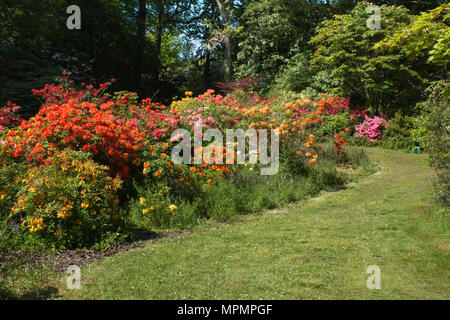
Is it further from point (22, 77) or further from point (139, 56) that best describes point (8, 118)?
point (139, 56)

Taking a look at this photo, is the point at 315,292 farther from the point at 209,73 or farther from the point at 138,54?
the point at 209,73

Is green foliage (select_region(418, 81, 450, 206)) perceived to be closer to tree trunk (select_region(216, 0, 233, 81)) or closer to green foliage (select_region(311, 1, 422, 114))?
green foliage (select_region(311, 1, 422, 114))

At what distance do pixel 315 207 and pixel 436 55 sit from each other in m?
3.13

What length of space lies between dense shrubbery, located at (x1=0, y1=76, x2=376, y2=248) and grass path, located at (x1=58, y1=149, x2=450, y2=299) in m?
0.62

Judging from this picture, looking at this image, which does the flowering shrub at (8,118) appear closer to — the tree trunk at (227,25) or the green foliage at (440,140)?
the green foliage at (440,140)

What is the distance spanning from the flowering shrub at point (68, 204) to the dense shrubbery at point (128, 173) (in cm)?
1

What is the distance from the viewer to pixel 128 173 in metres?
6.41

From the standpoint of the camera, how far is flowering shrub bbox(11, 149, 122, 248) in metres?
4.49

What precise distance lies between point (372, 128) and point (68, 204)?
40.8ft

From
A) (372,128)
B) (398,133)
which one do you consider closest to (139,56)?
(372,128)

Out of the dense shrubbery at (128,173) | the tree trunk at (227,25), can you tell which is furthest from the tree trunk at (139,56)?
the dense shrubbery at (128,173)

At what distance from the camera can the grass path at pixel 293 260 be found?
351 cm

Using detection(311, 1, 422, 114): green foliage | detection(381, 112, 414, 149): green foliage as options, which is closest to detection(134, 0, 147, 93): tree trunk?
detection(311, 1, 422, 114): green foliage

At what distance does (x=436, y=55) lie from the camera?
15.6 feet
